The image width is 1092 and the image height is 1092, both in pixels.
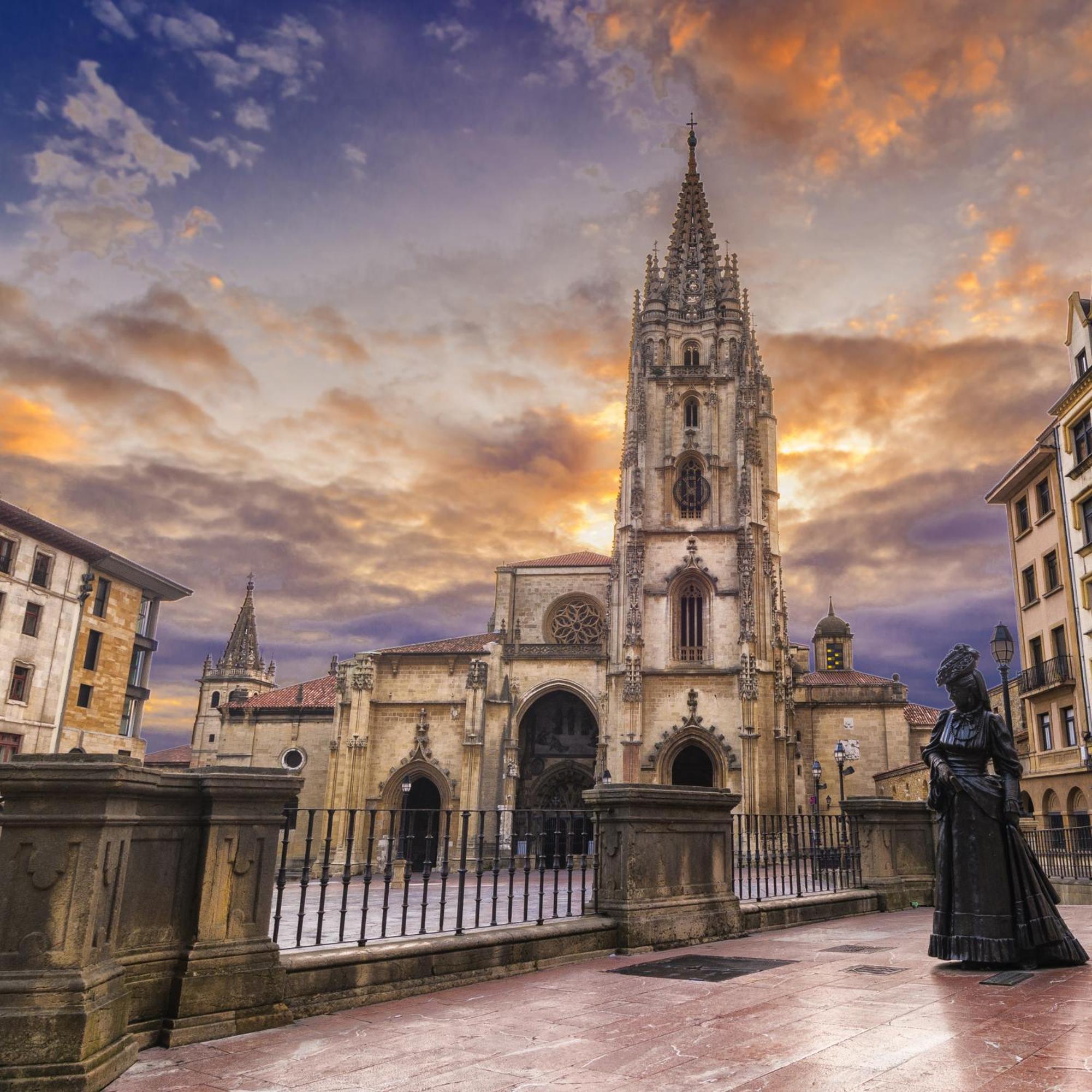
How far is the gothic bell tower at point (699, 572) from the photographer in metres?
37.5

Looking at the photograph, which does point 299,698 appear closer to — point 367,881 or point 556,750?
point 556,750

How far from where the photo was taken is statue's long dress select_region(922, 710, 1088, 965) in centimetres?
668

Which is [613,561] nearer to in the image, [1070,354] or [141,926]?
[1070,354]

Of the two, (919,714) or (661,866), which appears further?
(919,714)

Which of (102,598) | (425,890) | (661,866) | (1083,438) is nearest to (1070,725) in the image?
(1083,438)

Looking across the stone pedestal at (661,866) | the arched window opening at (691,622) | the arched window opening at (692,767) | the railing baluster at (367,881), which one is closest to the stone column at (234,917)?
the railing baluster at (367,881)

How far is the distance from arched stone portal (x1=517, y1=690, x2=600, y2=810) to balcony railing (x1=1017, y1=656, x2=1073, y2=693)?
1796 cm

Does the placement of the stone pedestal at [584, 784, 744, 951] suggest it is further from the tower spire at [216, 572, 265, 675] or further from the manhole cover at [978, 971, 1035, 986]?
the tower spire at [216, 572, 265, 675]

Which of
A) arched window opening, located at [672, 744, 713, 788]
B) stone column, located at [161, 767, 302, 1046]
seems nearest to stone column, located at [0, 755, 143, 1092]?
stone column, located at [161, 767, 302, 1046]

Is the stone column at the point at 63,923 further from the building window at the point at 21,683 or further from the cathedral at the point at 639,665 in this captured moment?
the building window at the point at 21,683

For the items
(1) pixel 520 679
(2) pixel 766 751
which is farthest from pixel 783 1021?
(1) pixel 520 679

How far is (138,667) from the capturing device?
4281 cm

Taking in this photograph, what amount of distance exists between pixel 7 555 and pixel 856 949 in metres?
34.6

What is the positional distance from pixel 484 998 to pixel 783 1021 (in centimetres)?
207
